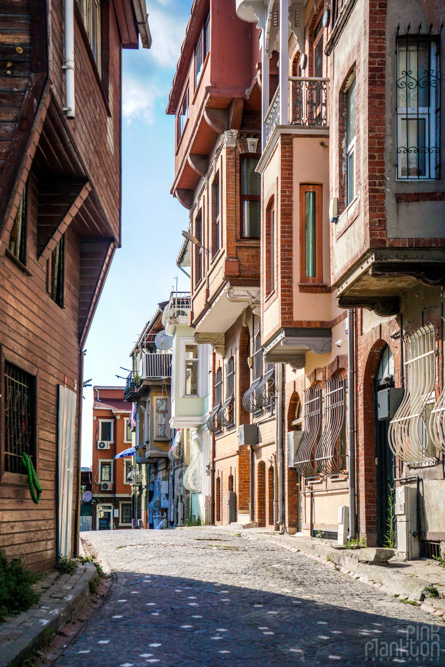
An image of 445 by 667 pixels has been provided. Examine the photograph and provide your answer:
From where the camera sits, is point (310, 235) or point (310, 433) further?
point (310, 433)

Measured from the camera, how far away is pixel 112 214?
15.3m

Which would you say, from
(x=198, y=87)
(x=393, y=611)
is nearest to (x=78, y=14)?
(x=393, y=611)

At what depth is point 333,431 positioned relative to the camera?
55.5ft

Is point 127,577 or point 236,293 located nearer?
point 127,577

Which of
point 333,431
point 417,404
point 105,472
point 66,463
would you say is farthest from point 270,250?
point 105,472

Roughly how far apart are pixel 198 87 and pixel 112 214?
38.6 feet

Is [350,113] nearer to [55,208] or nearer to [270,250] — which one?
[55,208]

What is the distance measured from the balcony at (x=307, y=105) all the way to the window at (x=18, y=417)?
8006 millimetres

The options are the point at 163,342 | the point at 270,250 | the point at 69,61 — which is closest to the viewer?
the point at 69,61

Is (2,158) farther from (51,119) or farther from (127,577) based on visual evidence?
(127,577)

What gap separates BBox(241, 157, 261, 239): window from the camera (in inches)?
931

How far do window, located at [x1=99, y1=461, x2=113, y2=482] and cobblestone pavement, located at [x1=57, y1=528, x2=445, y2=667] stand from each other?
5757cm

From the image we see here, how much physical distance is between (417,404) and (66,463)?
5.10 metres

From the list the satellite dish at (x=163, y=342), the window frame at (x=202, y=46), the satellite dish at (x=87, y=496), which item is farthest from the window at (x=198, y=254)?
the satellite dish at (x=87, y=496)
